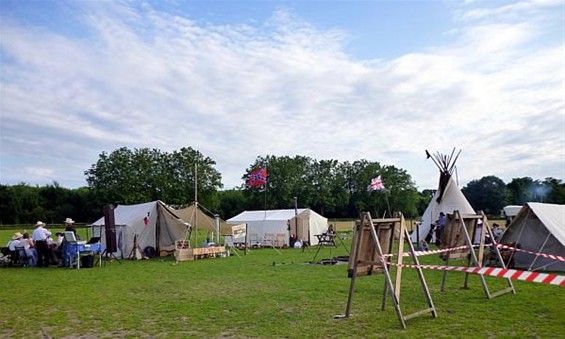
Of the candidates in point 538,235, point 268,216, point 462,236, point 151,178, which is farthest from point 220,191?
point 462,236

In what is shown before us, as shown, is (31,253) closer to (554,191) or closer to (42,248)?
(42,248)

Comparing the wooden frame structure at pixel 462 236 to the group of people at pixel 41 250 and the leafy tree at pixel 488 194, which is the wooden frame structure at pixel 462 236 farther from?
the leafy tree at pixel 488 194

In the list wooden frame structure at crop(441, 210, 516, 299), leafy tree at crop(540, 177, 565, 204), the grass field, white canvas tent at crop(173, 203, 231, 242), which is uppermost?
leafy tree at crop(540, 177, 565, 204)

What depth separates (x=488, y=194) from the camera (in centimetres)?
8388

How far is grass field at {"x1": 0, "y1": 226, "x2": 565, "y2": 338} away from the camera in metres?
6.70

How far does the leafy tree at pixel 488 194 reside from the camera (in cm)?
8294

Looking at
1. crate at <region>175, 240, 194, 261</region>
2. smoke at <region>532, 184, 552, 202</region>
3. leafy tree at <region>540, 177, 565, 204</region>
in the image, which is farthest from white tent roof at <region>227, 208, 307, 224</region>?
smoke at <region>532, 184, 552, 202</region>

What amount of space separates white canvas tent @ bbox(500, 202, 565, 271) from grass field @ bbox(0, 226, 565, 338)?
3297 mm

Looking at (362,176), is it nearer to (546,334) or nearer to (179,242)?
(179,242)

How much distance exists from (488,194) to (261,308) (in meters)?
83.2

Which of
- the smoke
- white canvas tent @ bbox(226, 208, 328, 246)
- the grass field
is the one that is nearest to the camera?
the grass field

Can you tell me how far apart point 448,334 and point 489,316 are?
1.43 metres

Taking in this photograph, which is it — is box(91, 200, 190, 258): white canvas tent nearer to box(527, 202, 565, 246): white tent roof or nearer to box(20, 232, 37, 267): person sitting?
box(20, 232, 37, 267): person sitting

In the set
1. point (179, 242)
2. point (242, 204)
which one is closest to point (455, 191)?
point (179, 242)
